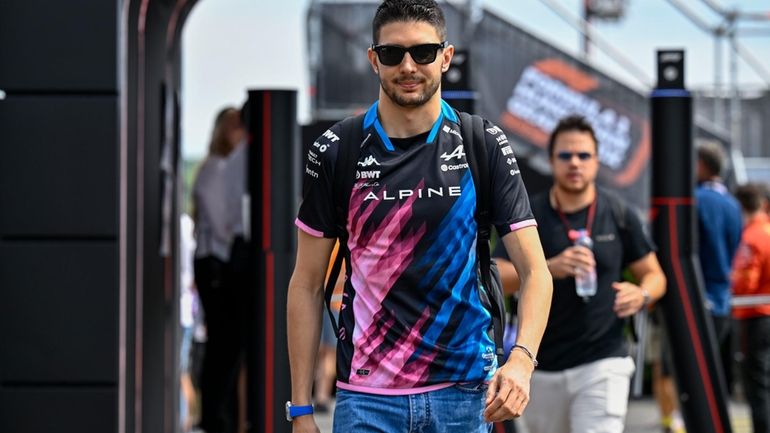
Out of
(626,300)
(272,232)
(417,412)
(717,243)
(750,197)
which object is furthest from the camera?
(750,197)

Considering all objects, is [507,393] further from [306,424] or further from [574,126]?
[574,126]

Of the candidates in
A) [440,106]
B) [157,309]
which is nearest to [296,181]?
[157,309]

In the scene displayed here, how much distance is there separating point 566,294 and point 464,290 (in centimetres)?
242

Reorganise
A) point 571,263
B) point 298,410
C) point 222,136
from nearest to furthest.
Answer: point 298,410, point 571,263, point 222,136

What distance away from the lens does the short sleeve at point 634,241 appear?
6641 mm

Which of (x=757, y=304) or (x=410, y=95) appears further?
(x=757, y=304)

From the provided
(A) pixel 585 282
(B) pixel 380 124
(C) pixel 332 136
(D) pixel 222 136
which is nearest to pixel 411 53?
(B) pixel 380 124

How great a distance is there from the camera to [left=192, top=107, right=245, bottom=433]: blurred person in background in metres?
9.37

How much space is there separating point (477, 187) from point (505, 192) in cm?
8

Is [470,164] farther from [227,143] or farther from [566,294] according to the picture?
[227,143]

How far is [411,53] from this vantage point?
4082mm

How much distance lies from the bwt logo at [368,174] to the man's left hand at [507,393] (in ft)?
2.20

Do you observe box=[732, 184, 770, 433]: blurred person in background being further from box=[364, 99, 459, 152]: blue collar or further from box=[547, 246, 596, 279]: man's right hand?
box=[364, 99, 459, 152]: blue collar

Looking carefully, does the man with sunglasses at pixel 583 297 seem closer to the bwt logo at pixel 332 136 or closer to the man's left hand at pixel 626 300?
the man's left hand at pixel 626 300
